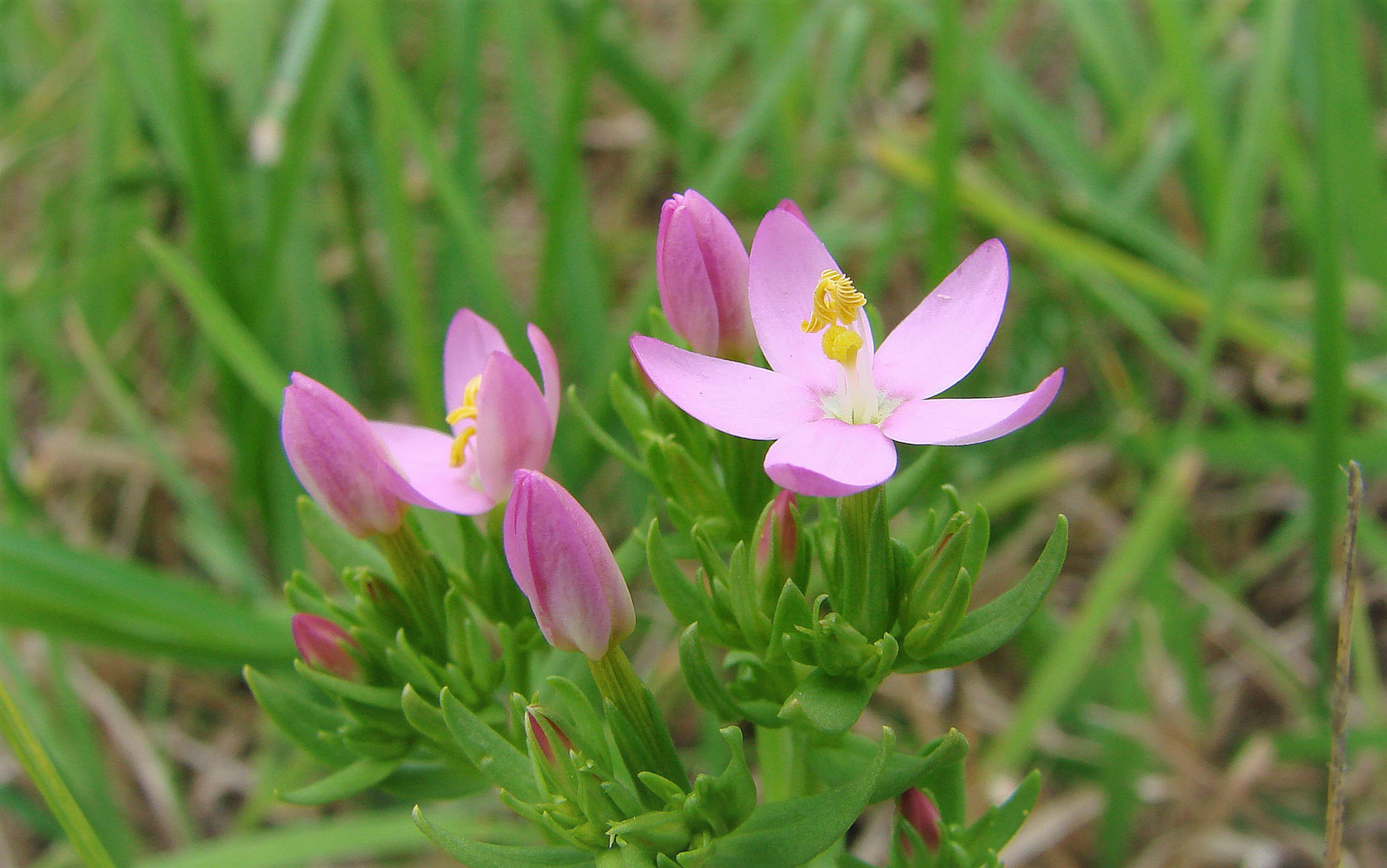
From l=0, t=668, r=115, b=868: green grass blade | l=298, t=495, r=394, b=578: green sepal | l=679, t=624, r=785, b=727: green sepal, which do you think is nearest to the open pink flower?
l=679, t=624, r=785, b=727: green sepal

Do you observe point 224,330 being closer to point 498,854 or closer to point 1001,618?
point 498,854

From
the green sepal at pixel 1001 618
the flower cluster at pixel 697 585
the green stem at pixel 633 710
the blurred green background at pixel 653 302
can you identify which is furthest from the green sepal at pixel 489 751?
the blurred green background at pixel 653 302

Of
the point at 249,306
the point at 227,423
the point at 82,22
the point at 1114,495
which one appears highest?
the point at 82,22

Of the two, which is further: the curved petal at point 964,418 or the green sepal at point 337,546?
the green sepal at point 337,546

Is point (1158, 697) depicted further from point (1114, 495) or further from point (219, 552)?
point (219, 552)

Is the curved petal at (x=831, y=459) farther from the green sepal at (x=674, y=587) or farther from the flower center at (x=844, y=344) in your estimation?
the green sepal at (x=674, y=587)

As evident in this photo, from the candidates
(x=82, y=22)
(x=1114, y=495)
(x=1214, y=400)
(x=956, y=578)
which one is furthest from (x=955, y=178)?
(x=82, y=22)
